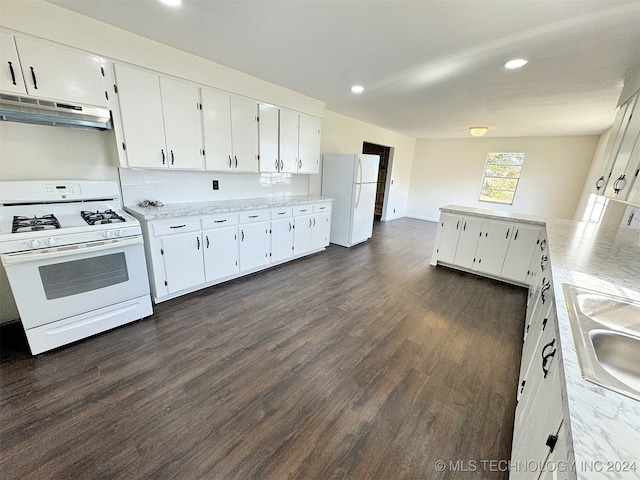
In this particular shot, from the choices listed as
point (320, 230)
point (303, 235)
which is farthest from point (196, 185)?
point (320, 230)

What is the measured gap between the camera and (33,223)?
195 cm

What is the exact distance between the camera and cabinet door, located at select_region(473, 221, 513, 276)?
137 inches

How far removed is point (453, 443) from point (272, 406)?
1.09 meters

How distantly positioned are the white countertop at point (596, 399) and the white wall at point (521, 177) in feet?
17.3

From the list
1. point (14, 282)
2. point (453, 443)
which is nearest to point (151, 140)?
point (14, 282)

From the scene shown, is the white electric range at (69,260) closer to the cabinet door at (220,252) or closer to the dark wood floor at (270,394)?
the dark wood floor at (270,394)

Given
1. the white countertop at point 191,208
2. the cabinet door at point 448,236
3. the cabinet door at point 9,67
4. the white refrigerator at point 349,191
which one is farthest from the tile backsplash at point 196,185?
the cabinet door at point 448,236

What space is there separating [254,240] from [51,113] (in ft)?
6.89

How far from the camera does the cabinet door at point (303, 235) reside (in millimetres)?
3979

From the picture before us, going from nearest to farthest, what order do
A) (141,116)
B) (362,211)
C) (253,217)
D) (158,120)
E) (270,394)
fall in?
(270,394), (141,116), (158,120), (253,217), (362,211)

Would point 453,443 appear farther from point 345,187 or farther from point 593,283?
point 345,187

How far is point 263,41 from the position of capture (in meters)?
2.24

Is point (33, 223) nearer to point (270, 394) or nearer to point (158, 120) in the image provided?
point (158, 120)

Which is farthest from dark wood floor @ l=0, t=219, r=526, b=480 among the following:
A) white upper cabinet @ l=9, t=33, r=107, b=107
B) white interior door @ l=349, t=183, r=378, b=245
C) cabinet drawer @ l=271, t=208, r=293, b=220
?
white interior door @ l=349, t=183, r=378, b=245
